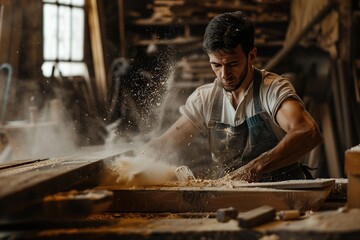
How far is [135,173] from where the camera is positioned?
3.61 m

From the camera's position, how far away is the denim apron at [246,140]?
4.39m

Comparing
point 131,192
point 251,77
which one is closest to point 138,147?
Answer: point 251,77

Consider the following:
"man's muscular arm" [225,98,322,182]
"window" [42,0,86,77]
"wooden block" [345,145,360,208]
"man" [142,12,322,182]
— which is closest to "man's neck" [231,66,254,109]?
"man" [142,12,322,182]

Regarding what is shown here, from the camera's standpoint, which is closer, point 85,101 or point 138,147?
point 138,147

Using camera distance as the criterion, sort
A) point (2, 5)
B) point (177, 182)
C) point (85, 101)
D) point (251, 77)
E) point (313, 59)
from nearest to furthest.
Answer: point (177, 182), point (251, 77), point (2, 5), point (85, 101), point (313, 59)

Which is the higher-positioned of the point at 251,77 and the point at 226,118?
the point at 251,77

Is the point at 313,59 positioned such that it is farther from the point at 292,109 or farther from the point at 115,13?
the point at 292,109

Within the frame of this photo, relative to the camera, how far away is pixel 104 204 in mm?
2557

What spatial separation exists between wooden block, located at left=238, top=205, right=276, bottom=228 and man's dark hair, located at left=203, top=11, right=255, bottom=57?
197cm

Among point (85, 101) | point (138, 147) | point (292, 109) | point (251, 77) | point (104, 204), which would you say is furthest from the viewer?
point (85, 101)

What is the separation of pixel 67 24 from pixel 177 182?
18.2ft

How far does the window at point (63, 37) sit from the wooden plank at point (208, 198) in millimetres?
4800

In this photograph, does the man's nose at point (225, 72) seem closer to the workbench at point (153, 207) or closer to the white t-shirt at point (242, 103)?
the white t-shirt at point (242, 103)

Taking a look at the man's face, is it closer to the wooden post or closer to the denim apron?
the denim apron
